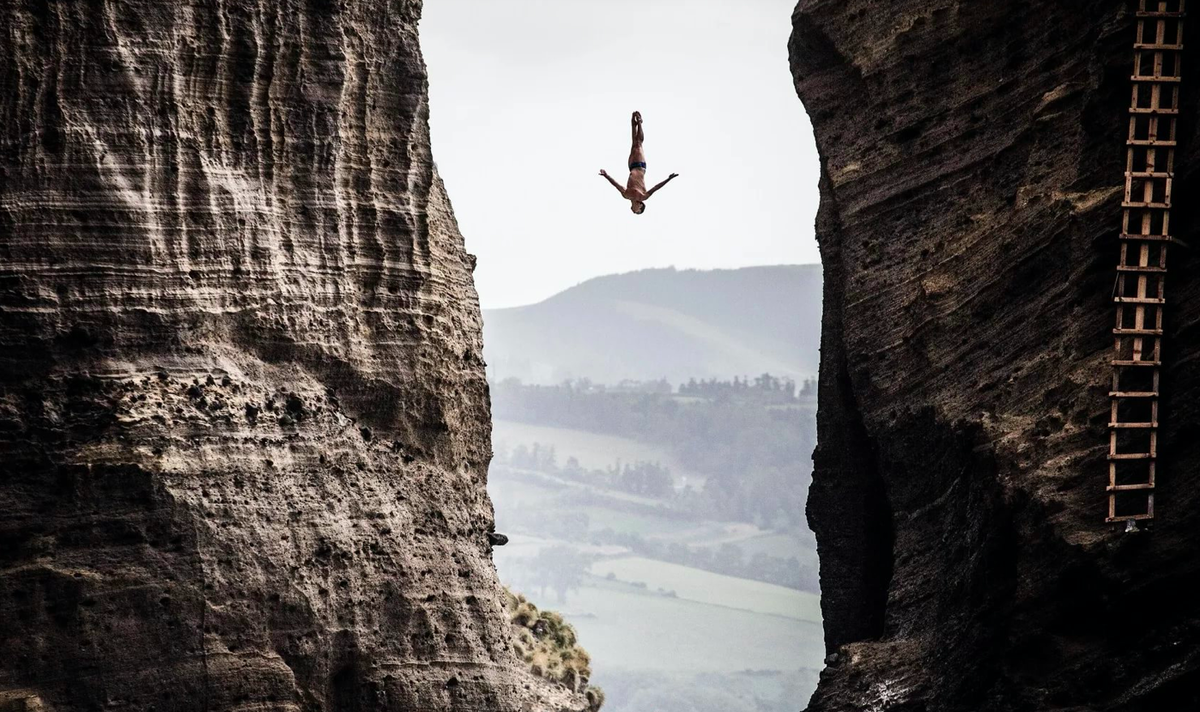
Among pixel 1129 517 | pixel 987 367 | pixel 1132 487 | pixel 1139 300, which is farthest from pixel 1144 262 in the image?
pixel 987 367

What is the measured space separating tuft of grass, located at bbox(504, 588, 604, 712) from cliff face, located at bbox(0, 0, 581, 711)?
6045mm

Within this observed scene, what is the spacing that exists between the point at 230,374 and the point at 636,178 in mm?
9403

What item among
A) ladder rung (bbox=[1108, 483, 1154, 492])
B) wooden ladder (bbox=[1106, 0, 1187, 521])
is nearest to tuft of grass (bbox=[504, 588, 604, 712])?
ladder rung (bbox=[1108, 483, 1154, 492])

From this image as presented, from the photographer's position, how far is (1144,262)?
2592 cm

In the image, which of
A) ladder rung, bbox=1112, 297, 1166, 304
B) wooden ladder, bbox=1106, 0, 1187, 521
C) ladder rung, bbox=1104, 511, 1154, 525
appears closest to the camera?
ladder rung, bbox=1104, 511, 1154, 525

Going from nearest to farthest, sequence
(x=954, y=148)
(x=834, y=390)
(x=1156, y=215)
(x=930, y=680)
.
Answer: (x=1156, y=215) → (x=930, y=680) → (x=954, y=148) → (x=834, y=390)

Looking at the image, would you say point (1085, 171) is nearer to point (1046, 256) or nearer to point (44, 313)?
point (1046, 256)

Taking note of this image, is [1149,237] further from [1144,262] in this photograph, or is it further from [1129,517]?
[1129,517]

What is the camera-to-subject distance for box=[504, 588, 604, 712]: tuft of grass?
3359 cm

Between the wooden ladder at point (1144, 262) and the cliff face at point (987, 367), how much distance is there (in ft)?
0.78

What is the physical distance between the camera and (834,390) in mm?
34875

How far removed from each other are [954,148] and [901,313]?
9.07 ft

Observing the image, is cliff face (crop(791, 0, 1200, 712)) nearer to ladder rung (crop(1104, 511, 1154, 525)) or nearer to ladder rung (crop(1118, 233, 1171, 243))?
ladder rung (crop(1104, 511, 1154, 525))

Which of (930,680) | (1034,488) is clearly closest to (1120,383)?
(1034,488)
